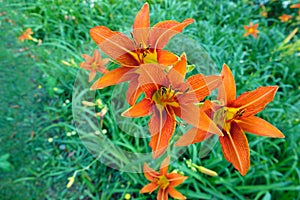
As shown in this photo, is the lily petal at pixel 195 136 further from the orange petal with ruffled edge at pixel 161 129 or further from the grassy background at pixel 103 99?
the grassy background at pixel 103 99

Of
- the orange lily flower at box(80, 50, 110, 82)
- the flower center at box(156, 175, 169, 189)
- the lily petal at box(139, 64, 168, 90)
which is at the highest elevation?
the lily petal at box(139, 64, 168, 90)

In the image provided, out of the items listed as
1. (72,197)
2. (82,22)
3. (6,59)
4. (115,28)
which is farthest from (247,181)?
(6,59)

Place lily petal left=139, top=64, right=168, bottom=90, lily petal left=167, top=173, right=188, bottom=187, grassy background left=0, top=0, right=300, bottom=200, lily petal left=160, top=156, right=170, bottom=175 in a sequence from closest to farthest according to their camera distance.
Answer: lily petal left=139, top=64, right=168, bottom=90
lily petal left=160, top=156, right=170, bottom=175
lily petal left=167, top=173, right=188, bottom=187
grassy background left=0, top=0, right=300, bottom=200

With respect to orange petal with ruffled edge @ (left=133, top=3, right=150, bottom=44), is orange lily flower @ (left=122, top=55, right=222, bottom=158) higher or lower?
lower

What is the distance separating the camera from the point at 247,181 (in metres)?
1.68

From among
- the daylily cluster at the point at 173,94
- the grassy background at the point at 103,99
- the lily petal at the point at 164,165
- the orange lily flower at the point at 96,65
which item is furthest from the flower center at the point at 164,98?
the grassy background at the point at 103,99

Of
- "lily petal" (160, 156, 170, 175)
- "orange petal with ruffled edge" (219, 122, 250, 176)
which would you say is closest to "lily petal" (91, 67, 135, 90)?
"orange petal with ruffled edge" (219, 122, 250, 176)

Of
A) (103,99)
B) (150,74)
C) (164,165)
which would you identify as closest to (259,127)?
(150,74)

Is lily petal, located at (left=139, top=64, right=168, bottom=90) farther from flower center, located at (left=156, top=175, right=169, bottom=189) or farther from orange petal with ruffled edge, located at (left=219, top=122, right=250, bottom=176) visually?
flower center, located at (left=156, top=175, right=169, bottom=189)

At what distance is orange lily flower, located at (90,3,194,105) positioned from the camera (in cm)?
54

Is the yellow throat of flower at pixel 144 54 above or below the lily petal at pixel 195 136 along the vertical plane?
above

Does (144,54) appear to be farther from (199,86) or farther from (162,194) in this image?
(162,194)

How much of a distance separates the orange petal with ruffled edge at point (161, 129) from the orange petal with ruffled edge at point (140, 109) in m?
0.02

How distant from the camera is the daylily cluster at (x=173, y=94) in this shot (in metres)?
0.51
